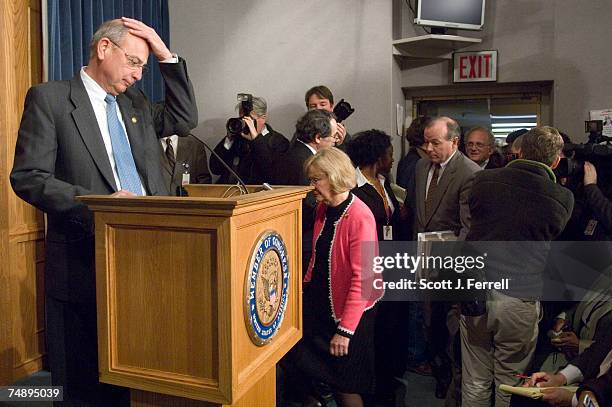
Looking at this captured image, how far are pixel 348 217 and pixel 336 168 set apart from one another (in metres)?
0.19

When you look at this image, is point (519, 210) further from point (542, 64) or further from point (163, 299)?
point (542, 64)

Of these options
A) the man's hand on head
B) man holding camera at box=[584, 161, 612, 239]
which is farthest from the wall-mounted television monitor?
the man's hand on head

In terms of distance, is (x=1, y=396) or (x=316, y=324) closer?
(x=316, y=324)

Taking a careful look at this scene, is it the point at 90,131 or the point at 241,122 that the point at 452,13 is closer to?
the point at 241,122

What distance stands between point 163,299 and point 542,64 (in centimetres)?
368

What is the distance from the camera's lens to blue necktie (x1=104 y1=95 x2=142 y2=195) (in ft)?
5.03

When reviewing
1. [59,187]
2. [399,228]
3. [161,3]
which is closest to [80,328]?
[59,187]

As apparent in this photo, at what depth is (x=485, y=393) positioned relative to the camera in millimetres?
2332

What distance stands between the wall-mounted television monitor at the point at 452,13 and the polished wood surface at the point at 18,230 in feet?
7.78

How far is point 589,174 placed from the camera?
2.65 m

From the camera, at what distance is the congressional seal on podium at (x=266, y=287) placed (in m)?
1.19

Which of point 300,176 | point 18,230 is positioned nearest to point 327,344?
point 300,176

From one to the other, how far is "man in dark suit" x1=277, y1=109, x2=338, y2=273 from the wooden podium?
4.26 feet

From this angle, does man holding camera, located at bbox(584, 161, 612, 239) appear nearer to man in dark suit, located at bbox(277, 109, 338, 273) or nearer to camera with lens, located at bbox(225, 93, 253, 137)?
man in dark suit, located at bbox(277, 109, 338, 273)
